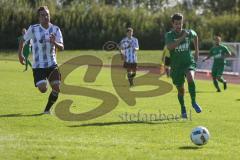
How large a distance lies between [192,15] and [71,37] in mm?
13861

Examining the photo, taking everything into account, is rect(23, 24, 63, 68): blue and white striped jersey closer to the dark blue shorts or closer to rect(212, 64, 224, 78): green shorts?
the dark blue shorts

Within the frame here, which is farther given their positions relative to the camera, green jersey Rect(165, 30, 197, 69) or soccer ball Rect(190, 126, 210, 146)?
green jersey Rect(165, 30, 197, 69)

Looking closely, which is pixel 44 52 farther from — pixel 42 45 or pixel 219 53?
pixel 219 53

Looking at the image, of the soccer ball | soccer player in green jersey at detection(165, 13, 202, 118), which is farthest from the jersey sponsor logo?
the soccer ball

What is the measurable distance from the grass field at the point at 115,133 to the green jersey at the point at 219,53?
24.0 ft

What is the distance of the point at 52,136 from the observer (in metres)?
10.5

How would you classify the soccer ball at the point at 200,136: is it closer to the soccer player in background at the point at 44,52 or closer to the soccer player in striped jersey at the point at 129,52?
the soccer player in background at the point at 44,52

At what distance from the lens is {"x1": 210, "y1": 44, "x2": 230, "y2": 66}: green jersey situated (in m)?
24.8

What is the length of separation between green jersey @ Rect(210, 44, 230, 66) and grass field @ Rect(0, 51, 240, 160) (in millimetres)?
7319

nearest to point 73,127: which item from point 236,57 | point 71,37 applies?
point 236,57

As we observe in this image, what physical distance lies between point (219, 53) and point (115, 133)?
14.6m

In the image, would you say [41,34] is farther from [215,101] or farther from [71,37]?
[71,37]

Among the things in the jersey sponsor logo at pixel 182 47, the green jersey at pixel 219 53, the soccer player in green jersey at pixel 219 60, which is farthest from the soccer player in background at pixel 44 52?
the green jersey at pixel 219 53

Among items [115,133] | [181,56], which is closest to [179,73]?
[181,56]
